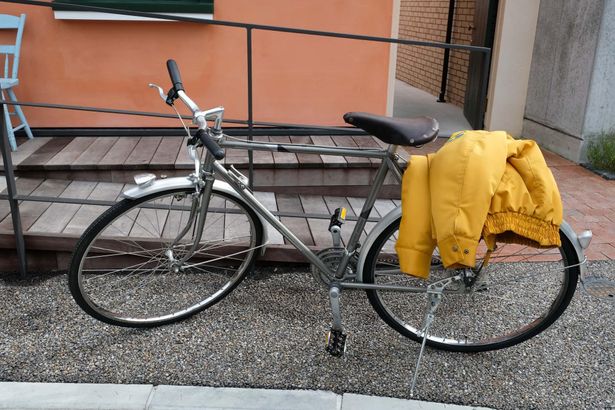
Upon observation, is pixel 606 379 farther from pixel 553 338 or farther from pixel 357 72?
pixel 357 72

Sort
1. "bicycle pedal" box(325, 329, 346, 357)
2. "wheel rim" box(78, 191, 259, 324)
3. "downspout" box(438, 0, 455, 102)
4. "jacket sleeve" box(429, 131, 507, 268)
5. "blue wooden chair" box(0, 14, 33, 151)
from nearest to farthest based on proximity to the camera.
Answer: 1. "jacket sleeve" box(429, 131, 507, 268)
2. "bicycle pedal" box(325, 329, 346, 357)
3. "wheel rim" box(78, 191, 259, 324)
4. "blue wooden chair" box(0, 14, 33, 151)
5. "downspout" box(438, 0, 455, 102)

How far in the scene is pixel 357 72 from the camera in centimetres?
501

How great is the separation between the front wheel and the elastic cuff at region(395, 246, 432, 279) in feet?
2.65

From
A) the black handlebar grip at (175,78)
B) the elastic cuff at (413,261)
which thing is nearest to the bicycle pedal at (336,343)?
the elastic cuff at (413,261)

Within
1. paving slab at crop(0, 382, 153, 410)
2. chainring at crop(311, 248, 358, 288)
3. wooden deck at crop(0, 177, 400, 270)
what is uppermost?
chainring at crop(311, 248, 358, 288)

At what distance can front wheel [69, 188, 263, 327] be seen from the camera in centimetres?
282

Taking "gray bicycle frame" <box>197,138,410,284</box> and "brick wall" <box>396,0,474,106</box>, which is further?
"brick wall" <box>396,0,474,106</box>

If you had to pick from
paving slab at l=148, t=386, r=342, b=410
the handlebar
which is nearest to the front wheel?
the handlebar

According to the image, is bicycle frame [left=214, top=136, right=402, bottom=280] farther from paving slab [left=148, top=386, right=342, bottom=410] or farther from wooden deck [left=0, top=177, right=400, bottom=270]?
paving slab [left=148, top=386, right=342, bottom=410]

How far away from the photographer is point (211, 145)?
232cm

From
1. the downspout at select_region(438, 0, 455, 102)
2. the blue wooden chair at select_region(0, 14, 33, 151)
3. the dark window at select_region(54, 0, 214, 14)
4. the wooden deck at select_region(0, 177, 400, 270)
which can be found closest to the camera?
the wooden deck at select_region(0, 177, 400, 270)

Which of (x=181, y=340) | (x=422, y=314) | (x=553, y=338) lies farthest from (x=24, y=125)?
(x=553, y=338)

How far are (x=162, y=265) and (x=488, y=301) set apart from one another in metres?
1.77

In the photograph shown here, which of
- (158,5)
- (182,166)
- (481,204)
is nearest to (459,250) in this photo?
(481,204)
